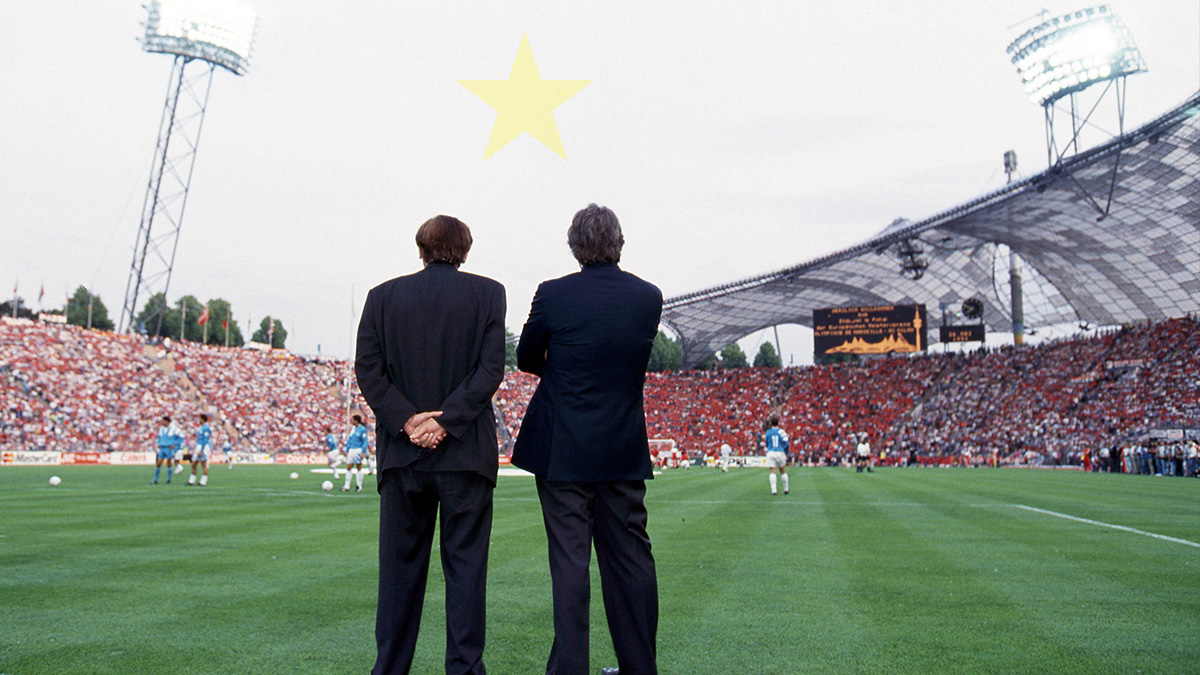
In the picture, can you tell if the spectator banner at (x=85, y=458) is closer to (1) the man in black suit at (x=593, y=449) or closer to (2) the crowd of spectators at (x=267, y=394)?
(2) the crowd of spectators at (x=267, y=394)

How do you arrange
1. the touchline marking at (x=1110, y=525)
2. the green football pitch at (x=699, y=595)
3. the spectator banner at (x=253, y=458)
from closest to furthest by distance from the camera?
the green football pitch at (x=699, y=595), the touchline marking at (x=1110, y=525), the spectator banner at (x=253, y=458)

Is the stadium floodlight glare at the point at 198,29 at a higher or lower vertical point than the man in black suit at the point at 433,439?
higher

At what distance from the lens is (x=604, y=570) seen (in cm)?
381

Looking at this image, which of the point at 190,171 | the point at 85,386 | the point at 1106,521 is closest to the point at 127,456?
the point at 85,386

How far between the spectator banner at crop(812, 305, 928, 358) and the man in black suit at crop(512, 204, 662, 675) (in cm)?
4680

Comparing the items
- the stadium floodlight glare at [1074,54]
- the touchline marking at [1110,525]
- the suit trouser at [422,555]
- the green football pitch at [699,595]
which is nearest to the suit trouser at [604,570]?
the suit trouser at [422,555]

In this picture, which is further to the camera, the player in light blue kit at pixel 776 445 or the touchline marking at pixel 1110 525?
the player in light blue kit at pixel 776 445

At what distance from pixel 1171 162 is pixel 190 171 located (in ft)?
157

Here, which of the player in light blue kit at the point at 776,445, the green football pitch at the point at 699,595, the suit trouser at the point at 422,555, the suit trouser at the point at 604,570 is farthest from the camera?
the player in light blue kit at the point at 776,445

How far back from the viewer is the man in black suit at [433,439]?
3.71 metres

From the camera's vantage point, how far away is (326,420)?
5075cm

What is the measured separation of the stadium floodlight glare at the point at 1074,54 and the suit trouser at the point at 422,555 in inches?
1331

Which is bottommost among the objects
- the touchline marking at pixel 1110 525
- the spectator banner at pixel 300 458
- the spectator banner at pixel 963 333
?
the spectator banner at pixel 300 458

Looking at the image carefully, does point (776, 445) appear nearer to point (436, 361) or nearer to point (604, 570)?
point (604, 570)
